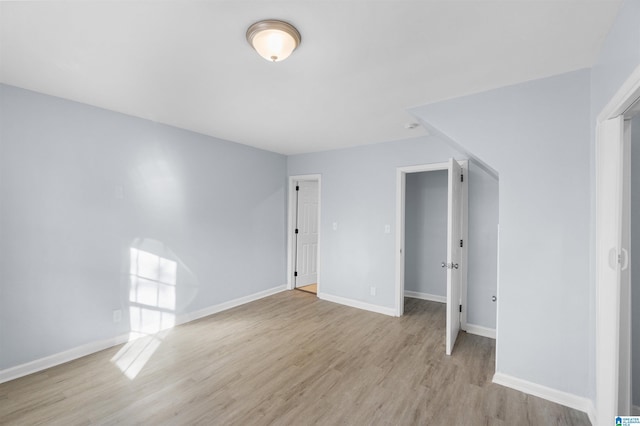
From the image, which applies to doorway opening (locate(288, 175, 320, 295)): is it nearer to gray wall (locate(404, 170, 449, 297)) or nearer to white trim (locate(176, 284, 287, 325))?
white trim (locate(176, 284, 287, 325))

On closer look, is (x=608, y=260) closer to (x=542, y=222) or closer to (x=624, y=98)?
(x=542, y=222)

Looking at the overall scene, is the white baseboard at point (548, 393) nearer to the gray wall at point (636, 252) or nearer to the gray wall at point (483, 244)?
the gray wall at point (636, 252)

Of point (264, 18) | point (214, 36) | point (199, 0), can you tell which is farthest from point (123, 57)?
point (264, 18)

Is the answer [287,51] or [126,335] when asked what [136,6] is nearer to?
[287,51]

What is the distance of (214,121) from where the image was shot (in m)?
3.31

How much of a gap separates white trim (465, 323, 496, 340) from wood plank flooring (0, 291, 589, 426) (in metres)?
0.11

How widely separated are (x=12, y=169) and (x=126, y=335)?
75.9 inches

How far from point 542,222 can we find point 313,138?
2827 millimetres

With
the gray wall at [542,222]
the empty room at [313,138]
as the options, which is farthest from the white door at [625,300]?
the gray wall at [542,222]

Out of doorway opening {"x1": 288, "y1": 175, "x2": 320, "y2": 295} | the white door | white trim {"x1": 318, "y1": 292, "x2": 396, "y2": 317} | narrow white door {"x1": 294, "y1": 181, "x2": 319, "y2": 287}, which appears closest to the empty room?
the white door

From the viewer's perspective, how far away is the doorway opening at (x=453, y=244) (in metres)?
2.87

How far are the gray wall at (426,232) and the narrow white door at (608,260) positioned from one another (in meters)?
2.80

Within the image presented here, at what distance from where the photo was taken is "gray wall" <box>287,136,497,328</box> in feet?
12.1

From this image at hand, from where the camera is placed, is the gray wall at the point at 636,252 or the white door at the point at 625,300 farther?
the gray wall at the point at 636,252
